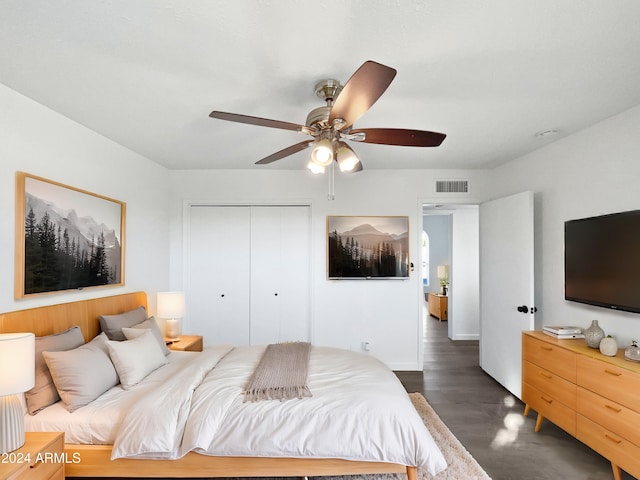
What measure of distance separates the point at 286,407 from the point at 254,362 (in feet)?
2.62

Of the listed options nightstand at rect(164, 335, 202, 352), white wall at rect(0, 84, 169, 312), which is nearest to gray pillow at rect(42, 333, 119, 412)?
white wall at rect(0, 84, 169, 312)

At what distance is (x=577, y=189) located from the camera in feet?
9.98

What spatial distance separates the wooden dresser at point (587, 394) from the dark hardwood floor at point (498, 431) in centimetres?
16

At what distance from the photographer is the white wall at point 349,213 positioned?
4461 millimetres

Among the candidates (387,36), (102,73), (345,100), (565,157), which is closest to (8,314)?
(102,73)

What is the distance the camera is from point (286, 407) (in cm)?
210

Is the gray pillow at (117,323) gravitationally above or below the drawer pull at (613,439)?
A: above

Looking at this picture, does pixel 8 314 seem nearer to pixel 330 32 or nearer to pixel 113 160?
pixel 113 160

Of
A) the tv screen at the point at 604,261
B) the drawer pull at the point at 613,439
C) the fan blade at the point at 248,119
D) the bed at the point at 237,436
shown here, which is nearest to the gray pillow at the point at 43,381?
the bed at the point at 237,436

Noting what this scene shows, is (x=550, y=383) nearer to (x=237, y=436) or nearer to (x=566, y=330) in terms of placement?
(x=566, y=330)

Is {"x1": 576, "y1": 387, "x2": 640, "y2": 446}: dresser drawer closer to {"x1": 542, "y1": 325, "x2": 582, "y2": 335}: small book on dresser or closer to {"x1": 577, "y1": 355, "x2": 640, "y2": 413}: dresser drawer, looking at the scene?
{"x1": 577, "y1": 355, "x2": 640, "y2": 413}: dresser drawer

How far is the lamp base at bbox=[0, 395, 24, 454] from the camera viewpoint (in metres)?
1.72

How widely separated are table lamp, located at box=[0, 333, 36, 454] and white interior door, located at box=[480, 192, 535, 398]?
377 centimetres

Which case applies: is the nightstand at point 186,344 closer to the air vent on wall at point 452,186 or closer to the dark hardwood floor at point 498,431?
the dark hardwood floor at point 498,431
